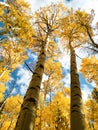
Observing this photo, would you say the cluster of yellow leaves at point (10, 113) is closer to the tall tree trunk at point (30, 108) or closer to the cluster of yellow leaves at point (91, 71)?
the cluster of yellow leaves at point (91, 71)

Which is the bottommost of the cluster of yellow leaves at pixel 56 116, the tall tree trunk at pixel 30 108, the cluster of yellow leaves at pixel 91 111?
the tall tree trunk at pixel 30 108

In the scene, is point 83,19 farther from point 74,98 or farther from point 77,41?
point 74,98

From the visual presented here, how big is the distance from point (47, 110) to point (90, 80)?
482 centimetres

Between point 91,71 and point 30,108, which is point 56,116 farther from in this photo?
point 30,108

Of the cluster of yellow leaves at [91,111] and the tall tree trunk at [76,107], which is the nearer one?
the tall tree trunk at [76,107]

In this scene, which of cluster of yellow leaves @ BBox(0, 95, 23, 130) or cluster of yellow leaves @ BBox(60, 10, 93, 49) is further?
cluster of yellow leaves @ BBox(0, 95, 23, 130)

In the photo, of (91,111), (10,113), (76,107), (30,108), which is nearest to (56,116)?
(91,111)

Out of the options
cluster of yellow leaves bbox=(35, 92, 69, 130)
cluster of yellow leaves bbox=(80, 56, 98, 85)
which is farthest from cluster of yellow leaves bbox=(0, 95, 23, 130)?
cluster of yellow leaves bbox=(80, 56, 98, 85)

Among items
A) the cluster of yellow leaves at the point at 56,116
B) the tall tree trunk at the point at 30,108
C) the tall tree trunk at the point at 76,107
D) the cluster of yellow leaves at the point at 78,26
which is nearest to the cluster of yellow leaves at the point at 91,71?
the cluster of yellow leaves at the point at 56,116

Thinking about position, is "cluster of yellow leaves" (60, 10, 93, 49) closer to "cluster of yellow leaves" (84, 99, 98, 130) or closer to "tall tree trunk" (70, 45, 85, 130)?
"tall tree trunk" (70, 45, 85, 130)

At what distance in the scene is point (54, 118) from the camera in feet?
48.3

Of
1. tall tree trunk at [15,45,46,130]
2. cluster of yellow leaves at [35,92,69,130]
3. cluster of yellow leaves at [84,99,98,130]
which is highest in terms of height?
cluster of yellow leaves at [84,99,98,130]

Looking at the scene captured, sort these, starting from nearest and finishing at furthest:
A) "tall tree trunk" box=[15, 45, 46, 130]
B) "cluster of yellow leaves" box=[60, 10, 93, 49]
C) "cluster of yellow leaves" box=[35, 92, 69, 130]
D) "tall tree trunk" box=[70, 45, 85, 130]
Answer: "tall tree trunk" box=[15, 45, 46, 130] < "tall tree trunk" box=[70, 45, 85, 130] < "cluster of yellow leaves" box=[60, 10, 93, 49] < "cluster of yellow leaves" box=[35, 92, 69, 130]

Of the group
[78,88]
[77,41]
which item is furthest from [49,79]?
[78,88]
